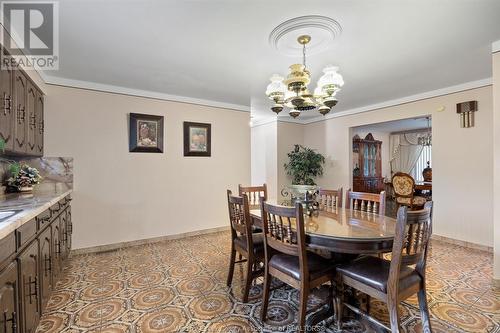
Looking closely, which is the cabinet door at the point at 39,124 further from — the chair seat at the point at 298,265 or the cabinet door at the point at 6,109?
the chair seat at the point at 298,265

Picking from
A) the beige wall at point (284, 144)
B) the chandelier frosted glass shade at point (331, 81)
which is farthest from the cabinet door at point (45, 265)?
the beige wall at point (284, 144)

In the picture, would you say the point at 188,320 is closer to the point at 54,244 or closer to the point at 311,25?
the point at 54,244

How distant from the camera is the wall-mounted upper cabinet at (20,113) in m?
2.12

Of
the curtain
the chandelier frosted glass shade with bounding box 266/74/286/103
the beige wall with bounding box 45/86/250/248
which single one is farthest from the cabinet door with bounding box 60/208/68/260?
the curtain

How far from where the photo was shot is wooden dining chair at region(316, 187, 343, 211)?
2848 millimetres

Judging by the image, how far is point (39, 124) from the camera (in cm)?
309

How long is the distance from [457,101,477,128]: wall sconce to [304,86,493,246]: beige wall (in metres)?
0.07

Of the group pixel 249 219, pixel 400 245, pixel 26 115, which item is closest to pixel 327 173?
pixel 249 219

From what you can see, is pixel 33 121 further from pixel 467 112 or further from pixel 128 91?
pixel 467 112

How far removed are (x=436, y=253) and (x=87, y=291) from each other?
4353mm

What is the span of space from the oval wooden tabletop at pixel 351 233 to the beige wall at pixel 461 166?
2.63 metres

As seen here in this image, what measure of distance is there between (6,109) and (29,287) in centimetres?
157

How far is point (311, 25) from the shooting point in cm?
211

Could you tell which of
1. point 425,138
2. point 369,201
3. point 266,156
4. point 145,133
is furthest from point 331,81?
point 425,138
